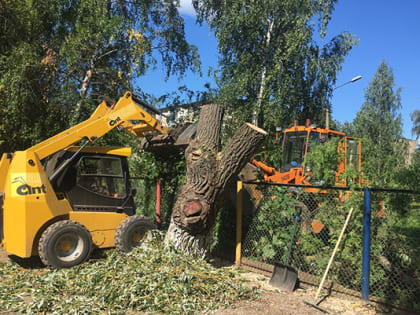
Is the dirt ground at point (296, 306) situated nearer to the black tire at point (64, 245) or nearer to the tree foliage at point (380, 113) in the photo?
the black tire at point (64, 245)

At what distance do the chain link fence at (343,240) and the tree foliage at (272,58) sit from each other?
11.1m

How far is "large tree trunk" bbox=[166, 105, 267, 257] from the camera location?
5.48m

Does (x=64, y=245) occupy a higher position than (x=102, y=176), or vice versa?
(x=102, y=176)

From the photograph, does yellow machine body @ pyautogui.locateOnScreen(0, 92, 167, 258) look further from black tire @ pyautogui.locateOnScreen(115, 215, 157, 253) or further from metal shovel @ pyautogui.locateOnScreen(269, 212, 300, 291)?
metal shovel @ pyautogui.locateOnScreen(269, 212, 300, 291)

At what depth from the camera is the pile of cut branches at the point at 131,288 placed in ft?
13.8

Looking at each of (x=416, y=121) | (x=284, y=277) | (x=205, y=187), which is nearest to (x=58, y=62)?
(x=205, y=187)

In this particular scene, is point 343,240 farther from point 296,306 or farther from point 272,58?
point 272,58

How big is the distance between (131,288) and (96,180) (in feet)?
9.34

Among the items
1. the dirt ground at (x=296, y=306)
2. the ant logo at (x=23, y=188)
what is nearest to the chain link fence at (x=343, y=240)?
the dirt ground at (x=296, y=306)

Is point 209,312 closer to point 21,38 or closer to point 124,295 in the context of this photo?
point 124,295

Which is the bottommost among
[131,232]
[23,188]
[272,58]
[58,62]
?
[131,232]

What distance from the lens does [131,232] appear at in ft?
21.1

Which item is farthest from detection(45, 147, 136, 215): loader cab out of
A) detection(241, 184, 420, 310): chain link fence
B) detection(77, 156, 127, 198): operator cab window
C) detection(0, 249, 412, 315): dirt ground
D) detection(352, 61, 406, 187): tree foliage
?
detection(352, 61, 406, 187): tree foliage

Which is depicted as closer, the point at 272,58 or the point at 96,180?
the point at 96,180
